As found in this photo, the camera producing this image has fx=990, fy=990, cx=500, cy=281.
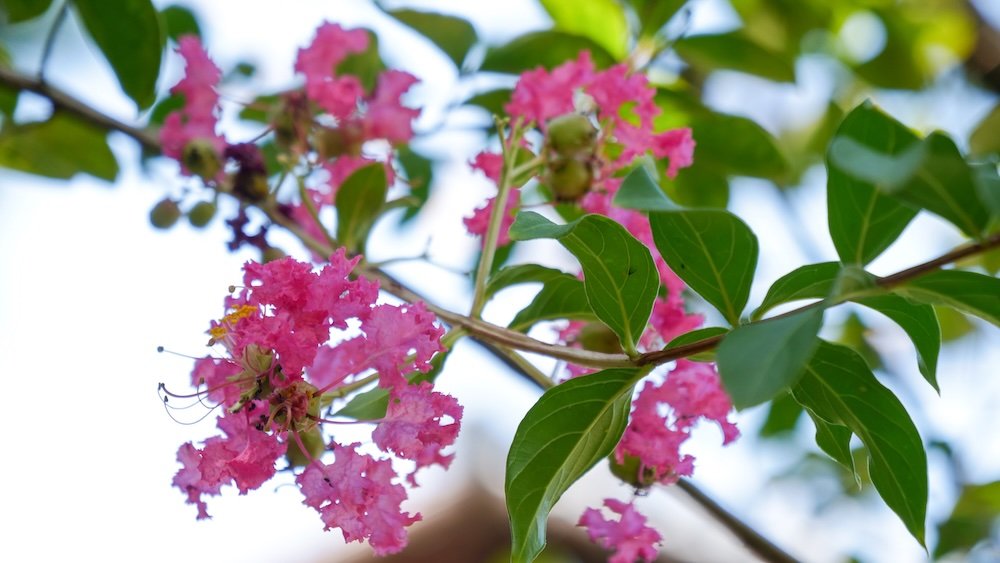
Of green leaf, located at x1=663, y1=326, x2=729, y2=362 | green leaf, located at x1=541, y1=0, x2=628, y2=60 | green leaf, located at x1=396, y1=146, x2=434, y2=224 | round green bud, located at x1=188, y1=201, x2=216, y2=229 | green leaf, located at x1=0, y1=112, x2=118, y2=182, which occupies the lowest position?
green leaf, located at x1=0, y1=112, x2=118, y2=182

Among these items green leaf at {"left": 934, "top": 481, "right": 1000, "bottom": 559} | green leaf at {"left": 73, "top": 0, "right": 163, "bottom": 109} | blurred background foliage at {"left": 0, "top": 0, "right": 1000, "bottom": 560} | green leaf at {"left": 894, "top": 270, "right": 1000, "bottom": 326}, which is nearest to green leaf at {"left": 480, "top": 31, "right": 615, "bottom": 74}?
blurred background foliage at {"left": 0, "top": 0, "right": 1000, "bottom": 560}

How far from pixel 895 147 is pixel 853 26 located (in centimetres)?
153

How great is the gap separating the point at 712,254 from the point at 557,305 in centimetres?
22

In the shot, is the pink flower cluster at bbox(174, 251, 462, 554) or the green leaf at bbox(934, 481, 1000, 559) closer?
the pink flower cluster at bbox(174, 251, 462, 554)

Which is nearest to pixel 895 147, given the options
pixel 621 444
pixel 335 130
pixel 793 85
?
pixel 621 444

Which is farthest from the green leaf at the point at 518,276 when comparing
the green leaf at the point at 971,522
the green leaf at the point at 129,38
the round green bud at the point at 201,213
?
the green leaf at the point at 971,522

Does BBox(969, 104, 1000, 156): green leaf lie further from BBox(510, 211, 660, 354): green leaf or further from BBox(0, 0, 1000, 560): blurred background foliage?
BBox(510, 211, 660, 354): green leaf

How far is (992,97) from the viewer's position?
7.19ft

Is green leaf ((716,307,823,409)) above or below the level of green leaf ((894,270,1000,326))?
below

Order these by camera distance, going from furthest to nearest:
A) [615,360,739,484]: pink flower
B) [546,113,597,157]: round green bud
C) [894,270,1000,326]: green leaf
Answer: [546,113,597,157]: round green bud → [615,360,739,484]: pink flower → [894,270,1000,326]: green leaf

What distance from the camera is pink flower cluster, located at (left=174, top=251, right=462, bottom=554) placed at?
2.77ft

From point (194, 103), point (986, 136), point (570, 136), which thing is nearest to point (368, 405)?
point (570, 136)

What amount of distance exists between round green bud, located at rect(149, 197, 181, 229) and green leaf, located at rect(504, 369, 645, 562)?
71cm

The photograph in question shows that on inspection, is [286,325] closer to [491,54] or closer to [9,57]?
[491,54]
